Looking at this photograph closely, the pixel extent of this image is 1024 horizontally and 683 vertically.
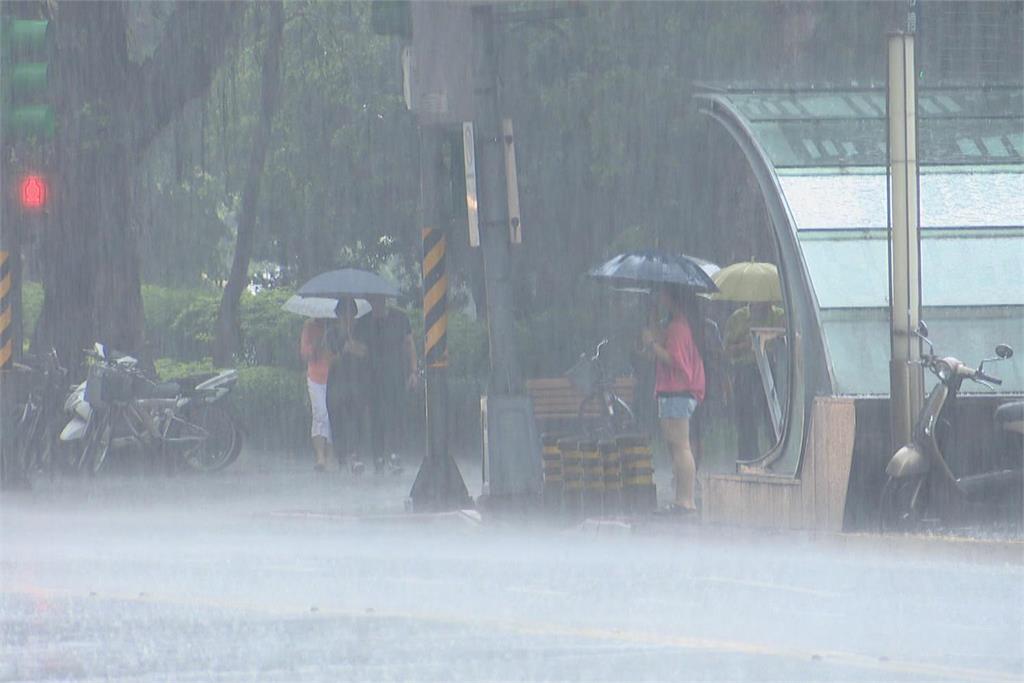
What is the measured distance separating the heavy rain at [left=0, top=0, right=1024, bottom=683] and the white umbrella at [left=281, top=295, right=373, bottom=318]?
0.09 meters

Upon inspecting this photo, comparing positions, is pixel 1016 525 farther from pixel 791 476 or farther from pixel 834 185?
pixel 834 185

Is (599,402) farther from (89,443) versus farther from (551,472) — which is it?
(551,472)

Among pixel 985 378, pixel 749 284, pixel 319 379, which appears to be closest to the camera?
pixel 985 378

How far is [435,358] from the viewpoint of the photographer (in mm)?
18734

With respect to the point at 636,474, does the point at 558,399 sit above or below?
above

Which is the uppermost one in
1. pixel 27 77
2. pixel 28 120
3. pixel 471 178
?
pixel 27 77

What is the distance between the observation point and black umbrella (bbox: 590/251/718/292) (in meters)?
20.1

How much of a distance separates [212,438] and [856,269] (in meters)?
10.6

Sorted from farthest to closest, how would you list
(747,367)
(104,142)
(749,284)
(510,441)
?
1. (104,142)
2. (749,284)
3. (747,367)
4. (510,441)

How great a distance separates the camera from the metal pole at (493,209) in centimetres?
1819

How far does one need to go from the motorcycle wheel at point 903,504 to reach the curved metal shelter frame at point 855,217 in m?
1.01

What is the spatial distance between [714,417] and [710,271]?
7.41m

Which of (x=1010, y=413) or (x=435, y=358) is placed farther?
(x=435, y=358)

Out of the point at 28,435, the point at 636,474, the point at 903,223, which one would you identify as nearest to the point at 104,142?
the point at 28,435
